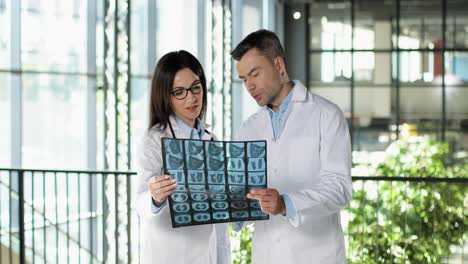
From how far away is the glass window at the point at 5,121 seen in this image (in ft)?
35.1

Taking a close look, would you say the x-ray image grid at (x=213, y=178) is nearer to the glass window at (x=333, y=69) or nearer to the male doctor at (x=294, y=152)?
the male doctor at (x=294, y=152)

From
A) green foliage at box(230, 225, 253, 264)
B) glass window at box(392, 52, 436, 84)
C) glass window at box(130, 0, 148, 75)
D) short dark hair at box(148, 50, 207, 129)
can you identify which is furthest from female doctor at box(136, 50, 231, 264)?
glass window at box(392, 52, 436, 84)

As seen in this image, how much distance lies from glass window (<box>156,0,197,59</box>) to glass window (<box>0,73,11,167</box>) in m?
3.48

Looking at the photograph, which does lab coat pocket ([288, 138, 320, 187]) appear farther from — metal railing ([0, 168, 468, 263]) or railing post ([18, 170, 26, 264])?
metal railing ([0, 168, 468, 263])

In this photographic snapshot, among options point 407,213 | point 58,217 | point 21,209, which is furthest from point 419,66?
point 21,209

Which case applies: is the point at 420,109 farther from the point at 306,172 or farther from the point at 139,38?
the point at 306,172

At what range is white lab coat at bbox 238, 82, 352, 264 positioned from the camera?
293 centimetres

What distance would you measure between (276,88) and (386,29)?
52.1 feet

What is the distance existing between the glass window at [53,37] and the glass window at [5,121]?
51 cm

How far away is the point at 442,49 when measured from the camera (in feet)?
59.9

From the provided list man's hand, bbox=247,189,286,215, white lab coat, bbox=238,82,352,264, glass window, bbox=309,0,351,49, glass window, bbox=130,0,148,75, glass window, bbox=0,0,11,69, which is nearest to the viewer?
man's hand, bbox=247,189,286,215

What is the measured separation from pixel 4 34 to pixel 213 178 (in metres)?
8.31

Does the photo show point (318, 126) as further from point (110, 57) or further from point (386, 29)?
point (386, 29)

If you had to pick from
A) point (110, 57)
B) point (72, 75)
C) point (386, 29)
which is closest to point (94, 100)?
point (72, 75)
